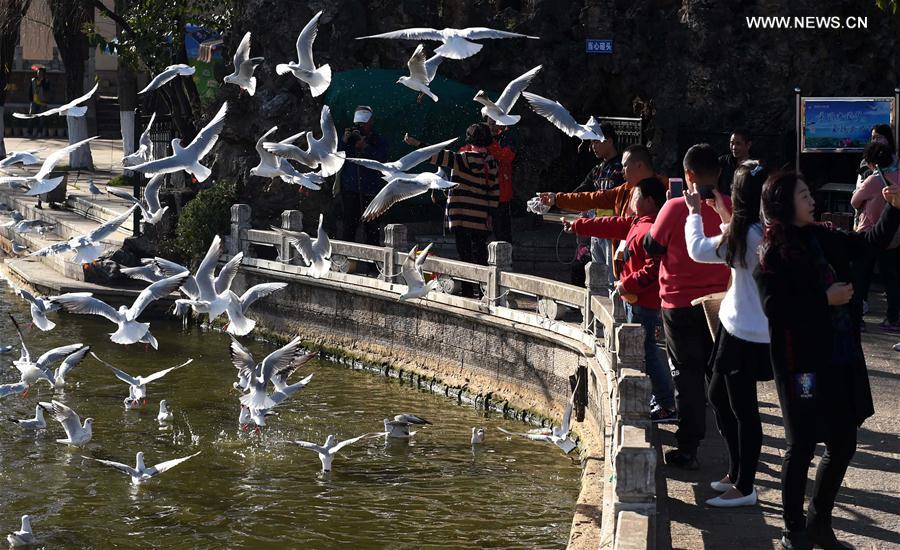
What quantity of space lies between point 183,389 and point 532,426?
3906 millimetres

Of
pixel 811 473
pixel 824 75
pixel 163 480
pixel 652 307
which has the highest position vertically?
pixel 824 75

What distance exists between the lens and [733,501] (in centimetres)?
659

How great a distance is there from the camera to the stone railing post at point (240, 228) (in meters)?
15.4

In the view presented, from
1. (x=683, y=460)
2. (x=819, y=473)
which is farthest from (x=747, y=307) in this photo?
(x=683, y=460)

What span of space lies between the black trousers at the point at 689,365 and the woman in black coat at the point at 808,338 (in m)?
1.57

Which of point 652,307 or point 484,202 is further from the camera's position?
point 484,202

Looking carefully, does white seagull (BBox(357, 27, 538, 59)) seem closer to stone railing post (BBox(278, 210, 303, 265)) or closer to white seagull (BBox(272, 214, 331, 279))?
white seagull (BBox(272, 214, 331, 279))

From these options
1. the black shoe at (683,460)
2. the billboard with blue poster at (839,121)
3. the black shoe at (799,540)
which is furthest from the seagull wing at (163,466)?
the billboard with blue poster at (839,121)

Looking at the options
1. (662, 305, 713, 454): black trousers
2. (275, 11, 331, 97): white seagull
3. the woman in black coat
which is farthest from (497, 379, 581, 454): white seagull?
the woman in black coat

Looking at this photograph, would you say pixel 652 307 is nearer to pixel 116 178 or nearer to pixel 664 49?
pixel 664 49

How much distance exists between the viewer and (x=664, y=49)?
17.1m

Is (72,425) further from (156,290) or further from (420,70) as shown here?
(420,70)

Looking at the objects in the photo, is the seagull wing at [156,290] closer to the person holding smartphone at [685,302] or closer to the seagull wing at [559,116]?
the seagull wing at [559,116]

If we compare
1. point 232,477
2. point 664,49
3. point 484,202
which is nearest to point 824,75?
point 664,49
